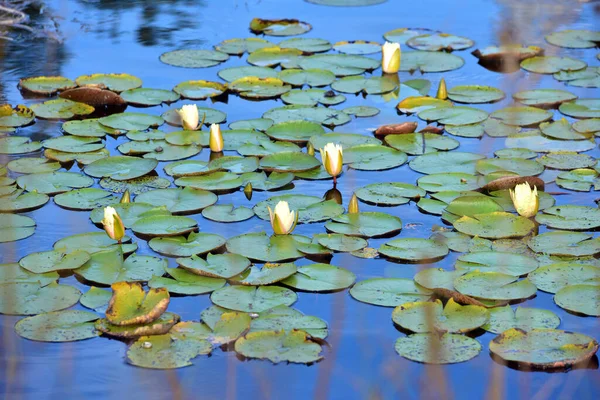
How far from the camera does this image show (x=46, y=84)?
4.06m

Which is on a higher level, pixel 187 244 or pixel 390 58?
pixel 390 58

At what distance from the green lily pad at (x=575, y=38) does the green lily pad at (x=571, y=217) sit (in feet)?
6.22

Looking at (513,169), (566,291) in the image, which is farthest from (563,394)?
(513,169)

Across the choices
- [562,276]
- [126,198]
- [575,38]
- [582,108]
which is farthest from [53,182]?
[575,38]

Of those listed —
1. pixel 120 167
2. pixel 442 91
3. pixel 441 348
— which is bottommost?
pixel 441 348

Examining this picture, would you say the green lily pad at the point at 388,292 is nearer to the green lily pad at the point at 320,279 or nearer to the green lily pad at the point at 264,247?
the green lily pad at the point at 320,279

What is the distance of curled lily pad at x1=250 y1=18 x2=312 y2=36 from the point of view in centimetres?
483

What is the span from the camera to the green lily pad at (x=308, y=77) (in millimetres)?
4113

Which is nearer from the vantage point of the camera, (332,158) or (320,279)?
(320,279)

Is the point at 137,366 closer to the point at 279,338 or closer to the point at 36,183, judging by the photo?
the point at 279,338

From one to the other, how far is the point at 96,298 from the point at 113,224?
0.29 meters

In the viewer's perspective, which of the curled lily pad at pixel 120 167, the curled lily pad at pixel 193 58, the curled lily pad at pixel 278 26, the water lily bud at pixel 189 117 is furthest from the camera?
the curled lily pad at pixel 278 26

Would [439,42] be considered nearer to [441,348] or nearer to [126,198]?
[126,198]

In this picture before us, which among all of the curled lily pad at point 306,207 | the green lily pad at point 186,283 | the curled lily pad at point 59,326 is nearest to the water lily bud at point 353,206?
the curled lily pad at point 306,207
